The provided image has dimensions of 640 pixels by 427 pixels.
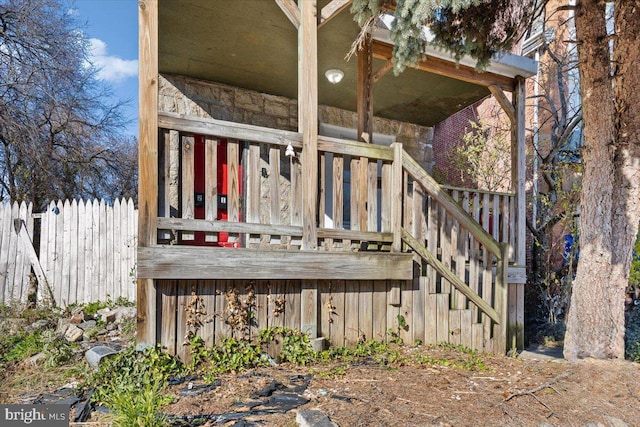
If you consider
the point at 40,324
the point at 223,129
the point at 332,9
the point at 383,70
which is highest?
the point at 332,9

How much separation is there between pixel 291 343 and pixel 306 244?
2.72 ft

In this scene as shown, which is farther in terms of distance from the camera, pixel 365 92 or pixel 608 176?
pixel 365 92

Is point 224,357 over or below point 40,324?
over

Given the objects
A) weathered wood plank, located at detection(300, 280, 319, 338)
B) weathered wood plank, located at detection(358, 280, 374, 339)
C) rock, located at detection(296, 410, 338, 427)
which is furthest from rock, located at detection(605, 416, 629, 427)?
weathered wood plank, located at detection(300, 280, 319, 338)

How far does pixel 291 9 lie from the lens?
3.57m

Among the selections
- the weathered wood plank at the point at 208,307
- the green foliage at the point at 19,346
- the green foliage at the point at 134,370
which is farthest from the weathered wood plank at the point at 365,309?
the green foliage at the point at 19,346

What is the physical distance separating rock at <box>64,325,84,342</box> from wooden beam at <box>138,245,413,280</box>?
1.61 metres

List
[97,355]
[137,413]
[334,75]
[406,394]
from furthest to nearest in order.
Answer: [334,75], [97,355], [406,394], [137,413]

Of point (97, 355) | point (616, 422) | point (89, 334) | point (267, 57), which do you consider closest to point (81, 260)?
point (89, 334)

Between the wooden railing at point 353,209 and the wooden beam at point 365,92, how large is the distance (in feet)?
1.42

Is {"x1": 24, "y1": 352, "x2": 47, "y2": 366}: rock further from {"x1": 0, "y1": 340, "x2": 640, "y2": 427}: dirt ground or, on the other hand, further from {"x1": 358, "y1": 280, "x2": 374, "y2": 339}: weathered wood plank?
{"x1": 358, "y1": 280, "x2": 374, "y2": 339}: weathered wood plank

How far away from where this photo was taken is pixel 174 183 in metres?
5.08

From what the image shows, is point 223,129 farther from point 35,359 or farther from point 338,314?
point 35,359

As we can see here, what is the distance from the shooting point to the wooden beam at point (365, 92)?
14.1 ft
